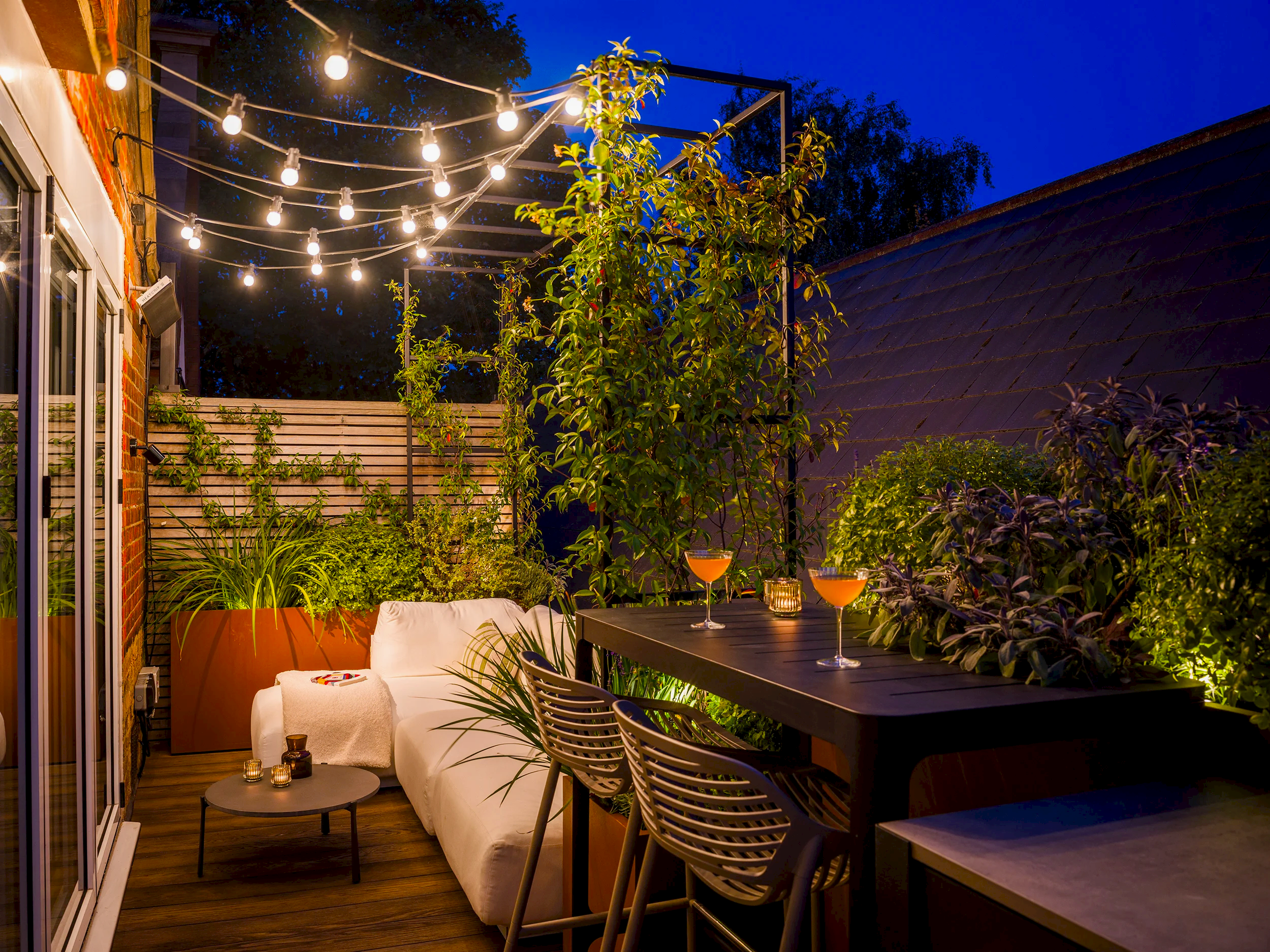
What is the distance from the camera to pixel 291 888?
3551 millimetres

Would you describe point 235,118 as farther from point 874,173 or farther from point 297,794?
point 874,173

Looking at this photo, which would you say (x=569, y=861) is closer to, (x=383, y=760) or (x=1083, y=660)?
(x=1083, y=660)

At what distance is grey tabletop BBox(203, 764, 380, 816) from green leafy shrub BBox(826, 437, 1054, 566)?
221 cm

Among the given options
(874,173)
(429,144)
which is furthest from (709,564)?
(874,173)

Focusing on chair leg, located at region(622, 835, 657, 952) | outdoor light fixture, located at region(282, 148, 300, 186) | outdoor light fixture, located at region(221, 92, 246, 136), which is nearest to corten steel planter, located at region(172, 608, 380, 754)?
outdoor light fixture, located at region(282, 148, 300, 186)

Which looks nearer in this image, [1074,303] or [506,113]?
[506,113]

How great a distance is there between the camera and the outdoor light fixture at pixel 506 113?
381 centimetres

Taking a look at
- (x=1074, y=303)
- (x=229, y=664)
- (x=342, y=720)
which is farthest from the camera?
(x=229, y=664)

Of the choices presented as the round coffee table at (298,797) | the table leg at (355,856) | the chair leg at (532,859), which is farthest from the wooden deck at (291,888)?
the chair leg at (532,859)

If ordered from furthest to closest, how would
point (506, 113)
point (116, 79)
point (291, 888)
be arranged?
point (506, 113)
point (291, 888)
point (116, 79)

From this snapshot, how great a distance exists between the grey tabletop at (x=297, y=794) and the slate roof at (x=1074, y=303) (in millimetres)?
2894

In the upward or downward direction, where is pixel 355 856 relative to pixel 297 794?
downward

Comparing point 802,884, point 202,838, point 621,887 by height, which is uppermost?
point 802,884

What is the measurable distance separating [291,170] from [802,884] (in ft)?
13.9
